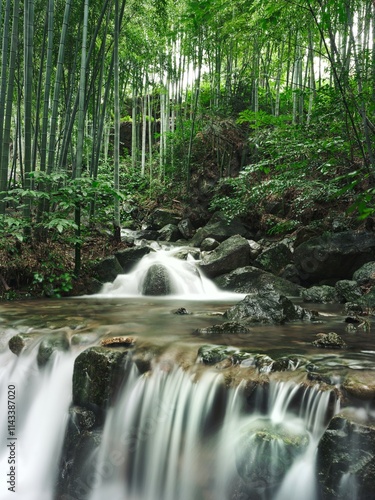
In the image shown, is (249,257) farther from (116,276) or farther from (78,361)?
(78,361)

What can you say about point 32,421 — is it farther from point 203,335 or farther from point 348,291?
point 348,291

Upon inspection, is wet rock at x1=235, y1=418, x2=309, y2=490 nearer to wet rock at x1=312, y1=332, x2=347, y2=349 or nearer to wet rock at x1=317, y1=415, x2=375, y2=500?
wet rock at x1=317, y1=415, x2=375, y2=500

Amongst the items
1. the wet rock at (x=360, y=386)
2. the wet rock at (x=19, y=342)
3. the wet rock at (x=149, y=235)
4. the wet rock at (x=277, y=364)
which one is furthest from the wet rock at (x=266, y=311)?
the wet rock at (x=149, y=235)

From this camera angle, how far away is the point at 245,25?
31.1 feet

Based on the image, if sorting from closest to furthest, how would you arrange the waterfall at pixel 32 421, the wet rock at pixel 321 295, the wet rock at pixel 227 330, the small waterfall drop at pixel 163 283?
the waterfall at pixel 32 421 → the wet rock at pixel 227 330 → the wet rock at pixel 321 295 → the small waterfall drop at pixel 163 283

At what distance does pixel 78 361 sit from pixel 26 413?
783 millimetres

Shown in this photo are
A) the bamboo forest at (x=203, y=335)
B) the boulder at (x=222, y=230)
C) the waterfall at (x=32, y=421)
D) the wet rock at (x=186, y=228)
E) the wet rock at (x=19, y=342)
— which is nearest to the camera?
the bamboo forest at (x=203, y=335)

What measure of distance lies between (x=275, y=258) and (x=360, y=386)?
5986mm

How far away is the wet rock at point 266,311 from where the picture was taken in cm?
463

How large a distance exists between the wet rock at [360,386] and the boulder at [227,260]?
572 centimetres

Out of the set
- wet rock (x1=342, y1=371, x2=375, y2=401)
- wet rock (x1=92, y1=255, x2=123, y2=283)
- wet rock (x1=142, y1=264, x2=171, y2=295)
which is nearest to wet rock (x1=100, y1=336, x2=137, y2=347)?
wet rock (x1=342, y1=371, x2=375, y2=401)

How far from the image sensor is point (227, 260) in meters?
8.40

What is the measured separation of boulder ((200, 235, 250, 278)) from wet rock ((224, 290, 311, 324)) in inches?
130

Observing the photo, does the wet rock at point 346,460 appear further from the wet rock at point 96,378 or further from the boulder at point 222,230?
the boulder at point 222,230
